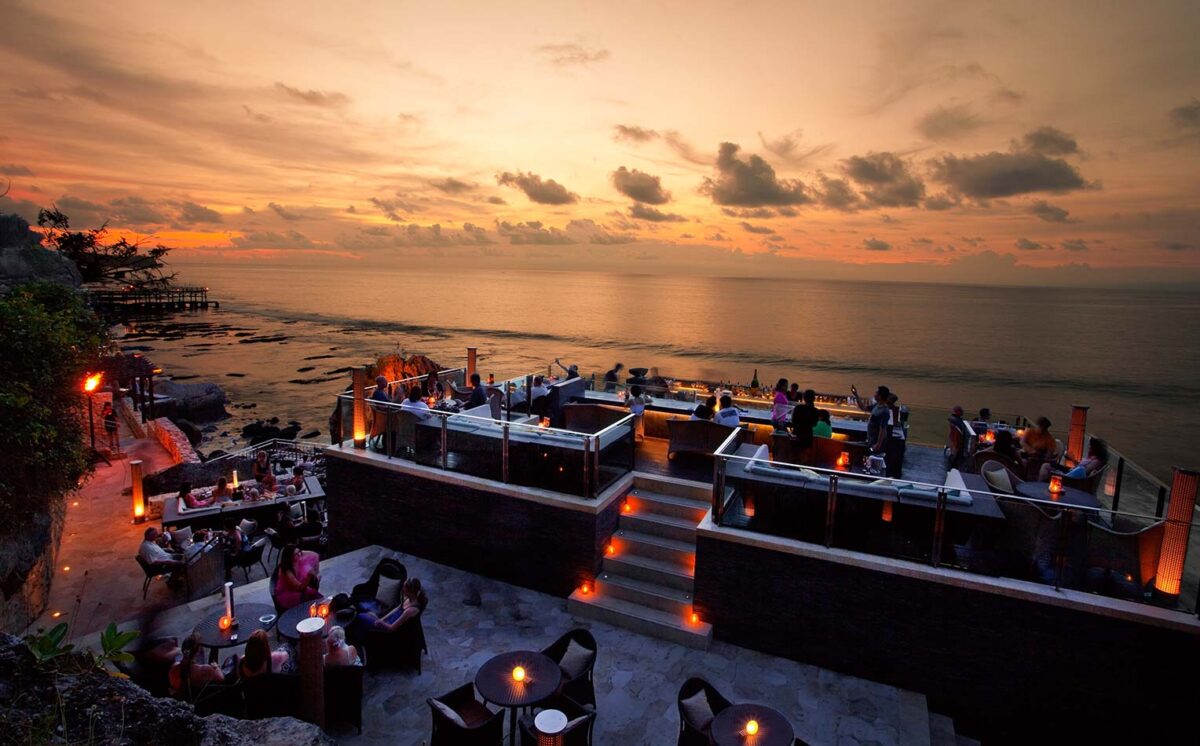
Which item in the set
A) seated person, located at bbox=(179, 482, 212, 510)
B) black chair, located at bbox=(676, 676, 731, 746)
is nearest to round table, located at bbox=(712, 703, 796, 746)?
black chair, located at bbox=(676, 676, 731, 746)

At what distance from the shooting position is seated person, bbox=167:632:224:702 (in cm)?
626

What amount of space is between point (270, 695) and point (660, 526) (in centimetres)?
572

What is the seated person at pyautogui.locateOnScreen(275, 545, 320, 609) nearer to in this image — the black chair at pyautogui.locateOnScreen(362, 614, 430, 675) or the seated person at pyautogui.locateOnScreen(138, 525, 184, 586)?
the black chair at pyautogui.locateOnScreen(362, 614, 430, 675)

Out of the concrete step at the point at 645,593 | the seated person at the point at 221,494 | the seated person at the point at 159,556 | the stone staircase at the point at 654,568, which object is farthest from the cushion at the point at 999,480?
the seated person at the point at 221,494

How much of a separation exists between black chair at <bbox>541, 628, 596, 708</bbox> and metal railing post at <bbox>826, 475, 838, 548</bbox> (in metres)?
3.40

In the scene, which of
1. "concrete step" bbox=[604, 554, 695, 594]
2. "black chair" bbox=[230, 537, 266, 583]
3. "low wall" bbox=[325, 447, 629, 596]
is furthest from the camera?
"black chair" bbox=[230, 537, 266, 583]

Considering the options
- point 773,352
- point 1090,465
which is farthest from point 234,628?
point 773,352

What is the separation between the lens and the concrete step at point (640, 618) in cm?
848

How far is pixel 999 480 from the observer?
9008 millimetres

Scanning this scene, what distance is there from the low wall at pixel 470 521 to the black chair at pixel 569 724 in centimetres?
303

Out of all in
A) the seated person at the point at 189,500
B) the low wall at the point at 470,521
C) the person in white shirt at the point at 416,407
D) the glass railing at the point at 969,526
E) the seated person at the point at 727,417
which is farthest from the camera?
the seated person at the point at 189,500

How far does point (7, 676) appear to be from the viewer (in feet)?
11.6

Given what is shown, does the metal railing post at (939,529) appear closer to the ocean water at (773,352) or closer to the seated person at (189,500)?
the seated person at (189,500)

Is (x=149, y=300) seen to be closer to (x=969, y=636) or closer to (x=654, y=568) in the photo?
(x=654, y=568)
